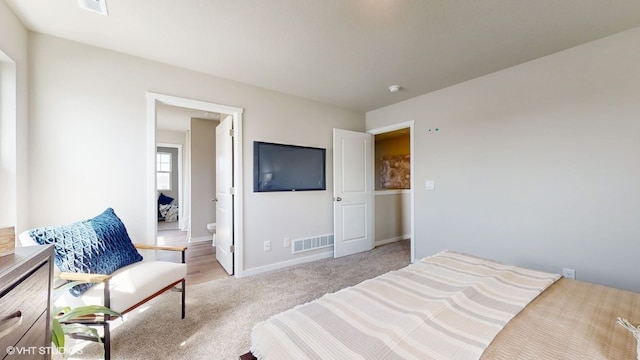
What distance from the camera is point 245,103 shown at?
300cm

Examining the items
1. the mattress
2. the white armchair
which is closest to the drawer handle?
the white armchair

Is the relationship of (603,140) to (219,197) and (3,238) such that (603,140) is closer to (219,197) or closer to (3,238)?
(3,238)

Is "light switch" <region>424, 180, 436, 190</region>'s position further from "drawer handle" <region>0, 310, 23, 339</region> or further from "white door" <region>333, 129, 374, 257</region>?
"drawer handle" <region>0, 310, 23, 339</region>

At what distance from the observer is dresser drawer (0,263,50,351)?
0.63 m

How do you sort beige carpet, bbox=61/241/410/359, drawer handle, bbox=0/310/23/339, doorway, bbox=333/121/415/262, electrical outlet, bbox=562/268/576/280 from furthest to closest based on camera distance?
doorway, bbox=333/121/415/262 → electrical outlet, bbox=562/268/576/280 → beige carpet, bbox=61/241/410/359 → drawer handle, bbox=0/310/23/339

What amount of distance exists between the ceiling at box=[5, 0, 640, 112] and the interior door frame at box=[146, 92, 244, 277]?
1.25ft

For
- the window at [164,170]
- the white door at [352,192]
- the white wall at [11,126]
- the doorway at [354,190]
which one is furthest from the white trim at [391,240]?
the window at [164,170]

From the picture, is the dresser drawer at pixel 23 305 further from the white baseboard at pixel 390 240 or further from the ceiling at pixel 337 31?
the white baseboard at pixel 390 240

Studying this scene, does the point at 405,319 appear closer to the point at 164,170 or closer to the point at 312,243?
the point at 312,243

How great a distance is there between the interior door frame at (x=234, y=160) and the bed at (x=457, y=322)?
2.03 metres

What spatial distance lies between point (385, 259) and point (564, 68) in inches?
114

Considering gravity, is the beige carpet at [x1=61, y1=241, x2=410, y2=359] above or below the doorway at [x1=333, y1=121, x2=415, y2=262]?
below

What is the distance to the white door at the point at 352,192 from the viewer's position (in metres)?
3.70

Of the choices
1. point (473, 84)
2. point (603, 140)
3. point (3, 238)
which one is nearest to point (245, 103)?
point (3, 238)
